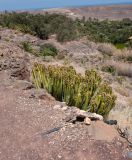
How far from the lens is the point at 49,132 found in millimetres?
6836

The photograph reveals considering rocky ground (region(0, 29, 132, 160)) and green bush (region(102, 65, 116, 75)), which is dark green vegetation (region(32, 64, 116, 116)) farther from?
green bush (region(102, 65, 116, 75))

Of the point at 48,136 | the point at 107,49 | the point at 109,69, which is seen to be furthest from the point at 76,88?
the point at 107,49

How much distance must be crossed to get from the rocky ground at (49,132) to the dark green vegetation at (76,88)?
1.94 feet

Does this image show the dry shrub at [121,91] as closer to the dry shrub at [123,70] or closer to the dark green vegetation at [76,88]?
the dark green vegetation at [76,88]

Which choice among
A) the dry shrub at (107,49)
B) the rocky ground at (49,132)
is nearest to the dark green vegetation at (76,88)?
the rocky ground at (49,132)

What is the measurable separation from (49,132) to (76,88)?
92.9 inches

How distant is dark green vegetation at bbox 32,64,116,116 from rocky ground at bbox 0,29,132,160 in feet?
1.94

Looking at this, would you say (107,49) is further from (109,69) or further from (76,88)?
(76,88)

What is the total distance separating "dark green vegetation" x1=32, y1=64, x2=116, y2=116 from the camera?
8.43 metres

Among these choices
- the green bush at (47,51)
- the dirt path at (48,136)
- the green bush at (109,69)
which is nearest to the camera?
the dirt path at (48,136)

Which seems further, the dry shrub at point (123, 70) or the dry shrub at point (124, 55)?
the dry shrub at point (124, 55)

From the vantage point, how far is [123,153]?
20.4 ft

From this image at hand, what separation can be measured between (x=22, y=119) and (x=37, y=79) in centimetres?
255

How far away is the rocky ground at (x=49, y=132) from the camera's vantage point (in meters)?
6.20
